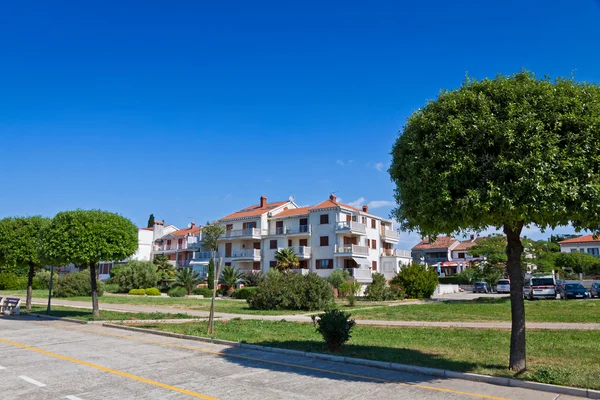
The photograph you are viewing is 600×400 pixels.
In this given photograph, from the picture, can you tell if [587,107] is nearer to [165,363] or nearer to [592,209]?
[592,209]

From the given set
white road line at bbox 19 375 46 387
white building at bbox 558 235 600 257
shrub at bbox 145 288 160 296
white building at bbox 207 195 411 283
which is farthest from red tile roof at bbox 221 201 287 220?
white building at bbox 558 235 600 257

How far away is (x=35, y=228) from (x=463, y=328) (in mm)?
22442

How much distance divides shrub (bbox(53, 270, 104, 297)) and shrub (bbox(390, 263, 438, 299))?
1070 inches

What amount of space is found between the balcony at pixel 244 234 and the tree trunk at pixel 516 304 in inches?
1992

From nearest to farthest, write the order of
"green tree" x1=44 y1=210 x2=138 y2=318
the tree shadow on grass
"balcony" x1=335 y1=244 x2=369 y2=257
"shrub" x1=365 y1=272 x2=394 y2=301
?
1. the tree shadow on grass
2. "green tree" x1=44 y1=210 x2=138 y2=318
3. "shrub" x1=365 y1=272 x2=394 y2=301
4. "balcony" x1=335 y1=244 x2=369 y2=257

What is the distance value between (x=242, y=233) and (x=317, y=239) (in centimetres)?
1140

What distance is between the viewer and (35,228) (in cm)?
2488

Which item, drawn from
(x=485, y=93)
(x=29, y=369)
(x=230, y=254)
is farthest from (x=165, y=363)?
(x=230, y=254)

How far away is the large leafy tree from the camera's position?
309 inches

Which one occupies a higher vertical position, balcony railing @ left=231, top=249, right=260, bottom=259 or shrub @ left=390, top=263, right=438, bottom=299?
balcony railing @ left=231, top=249, right=260, bottom=259

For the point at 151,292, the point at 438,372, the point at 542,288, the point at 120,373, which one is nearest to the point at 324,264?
the point at 151,292

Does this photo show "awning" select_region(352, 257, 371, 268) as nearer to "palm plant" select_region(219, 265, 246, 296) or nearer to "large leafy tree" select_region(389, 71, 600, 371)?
"palm plant" select_region(219, 265, 246, 296)

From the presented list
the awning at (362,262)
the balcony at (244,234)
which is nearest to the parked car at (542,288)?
the awning at (362,262)

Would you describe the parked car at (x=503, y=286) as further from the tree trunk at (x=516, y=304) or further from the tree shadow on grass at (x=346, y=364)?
the tree trunk at (x=516, y=304)
